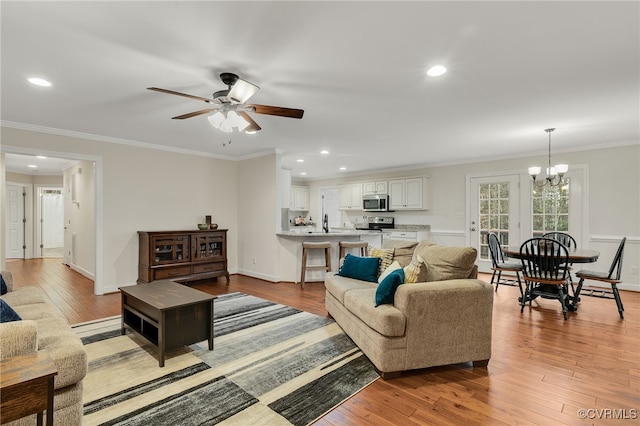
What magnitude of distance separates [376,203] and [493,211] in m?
2.59

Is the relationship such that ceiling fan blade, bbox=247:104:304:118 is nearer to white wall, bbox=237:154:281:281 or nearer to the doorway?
white wall, bbox=237:154:281:281

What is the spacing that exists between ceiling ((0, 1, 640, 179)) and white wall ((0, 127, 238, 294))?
0.33 m

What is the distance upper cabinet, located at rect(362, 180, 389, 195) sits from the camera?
7891 millimetres

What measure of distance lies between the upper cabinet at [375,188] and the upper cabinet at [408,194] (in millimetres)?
167

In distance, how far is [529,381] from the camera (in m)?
2.35

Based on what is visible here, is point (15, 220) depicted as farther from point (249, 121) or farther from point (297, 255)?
point (249, 121)

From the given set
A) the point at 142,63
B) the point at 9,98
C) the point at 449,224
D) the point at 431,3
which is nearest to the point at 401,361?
the point at 431,3

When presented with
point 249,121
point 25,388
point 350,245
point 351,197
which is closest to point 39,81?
point 249,121

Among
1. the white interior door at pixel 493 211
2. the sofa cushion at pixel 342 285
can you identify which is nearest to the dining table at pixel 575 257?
the white interior door at pixel 493 211

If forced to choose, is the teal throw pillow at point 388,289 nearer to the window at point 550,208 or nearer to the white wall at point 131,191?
the white wall at point 131,191

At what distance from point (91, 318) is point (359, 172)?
21.2 ft

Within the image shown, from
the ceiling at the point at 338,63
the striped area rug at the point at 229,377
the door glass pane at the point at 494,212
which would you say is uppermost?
the ceiling at the point at 338,63

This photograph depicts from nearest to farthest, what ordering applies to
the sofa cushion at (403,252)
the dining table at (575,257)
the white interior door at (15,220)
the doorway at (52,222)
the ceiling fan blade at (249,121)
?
the ceiling fan blade at (249,121), the sofa cushion at (403,252), the dining table at (575,257), the white interior door at (15,220), the doorway at (52,222)

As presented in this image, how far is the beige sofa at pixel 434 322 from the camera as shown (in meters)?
2.35
